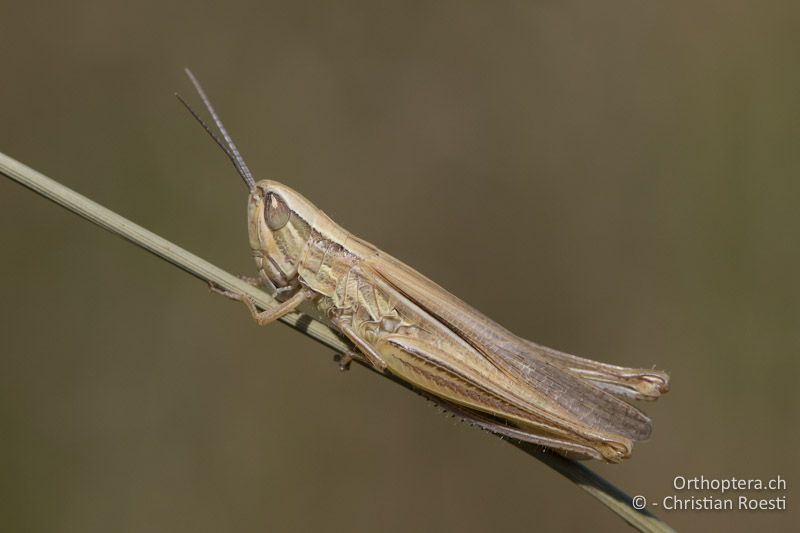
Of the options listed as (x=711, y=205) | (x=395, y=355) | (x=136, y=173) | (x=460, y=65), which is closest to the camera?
(x=395, y=355)

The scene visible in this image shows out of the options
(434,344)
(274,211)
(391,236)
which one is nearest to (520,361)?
(434,344)

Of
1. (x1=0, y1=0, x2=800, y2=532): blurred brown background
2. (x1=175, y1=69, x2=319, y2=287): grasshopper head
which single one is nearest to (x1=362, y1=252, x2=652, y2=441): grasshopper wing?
(x1=175, y1=69, x2=319, y2=287): grasshopper head

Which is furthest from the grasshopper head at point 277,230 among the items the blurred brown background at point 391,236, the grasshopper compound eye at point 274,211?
the blurred brown background at point 391,236

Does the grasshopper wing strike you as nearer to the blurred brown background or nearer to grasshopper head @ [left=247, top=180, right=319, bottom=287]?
grasshopper head @ [left=247, top=180, right=319, bottom=287]

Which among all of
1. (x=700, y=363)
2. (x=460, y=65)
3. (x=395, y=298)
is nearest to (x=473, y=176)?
(x=460, y=65)

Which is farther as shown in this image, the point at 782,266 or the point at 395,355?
the point at 782,266

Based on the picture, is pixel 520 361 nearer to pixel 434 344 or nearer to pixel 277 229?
pixel 434 344

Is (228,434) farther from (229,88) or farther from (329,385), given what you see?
(229,88)
